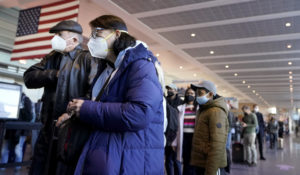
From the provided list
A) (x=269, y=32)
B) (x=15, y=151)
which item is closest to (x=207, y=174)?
(x=15, y=151)

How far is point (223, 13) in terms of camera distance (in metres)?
8.56

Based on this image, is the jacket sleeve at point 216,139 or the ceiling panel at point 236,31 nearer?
the jacket sleeve at point 216,139

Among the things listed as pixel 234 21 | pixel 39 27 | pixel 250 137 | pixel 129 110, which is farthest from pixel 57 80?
pixel 234 21

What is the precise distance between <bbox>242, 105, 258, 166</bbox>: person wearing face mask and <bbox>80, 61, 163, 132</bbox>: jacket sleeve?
703 centimetres

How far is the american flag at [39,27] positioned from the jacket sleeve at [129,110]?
16.6 feet

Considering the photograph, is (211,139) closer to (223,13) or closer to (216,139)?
(216,139)

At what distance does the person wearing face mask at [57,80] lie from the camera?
191cm

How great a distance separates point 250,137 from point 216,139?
224 inches

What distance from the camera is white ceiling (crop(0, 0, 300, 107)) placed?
26.7 feet

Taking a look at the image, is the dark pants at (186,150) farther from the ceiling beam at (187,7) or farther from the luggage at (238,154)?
the ceiling beam at (187,7)

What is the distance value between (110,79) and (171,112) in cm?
268

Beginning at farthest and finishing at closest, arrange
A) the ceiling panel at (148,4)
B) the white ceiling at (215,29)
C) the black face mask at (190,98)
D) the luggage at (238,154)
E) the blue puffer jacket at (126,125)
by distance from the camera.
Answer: the white ceiling at (215,29) < the ceiling panel at (148,4) < the luggage at (238,154) < the black face mask at (190,98) < the blue puffer jacket at (126,125)

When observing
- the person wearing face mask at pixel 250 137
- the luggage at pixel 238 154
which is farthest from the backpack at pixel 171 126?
the luggage at pixel 238 154

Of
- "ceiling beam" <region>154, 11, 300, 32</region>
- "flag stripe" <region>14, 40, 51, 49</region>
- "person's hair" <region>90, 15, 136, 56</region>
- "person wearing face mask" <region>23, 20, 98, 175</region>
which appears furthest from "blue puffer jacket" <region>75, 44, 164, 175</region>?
"ceiling beam" <region>154, 11, 300, 32</region>
